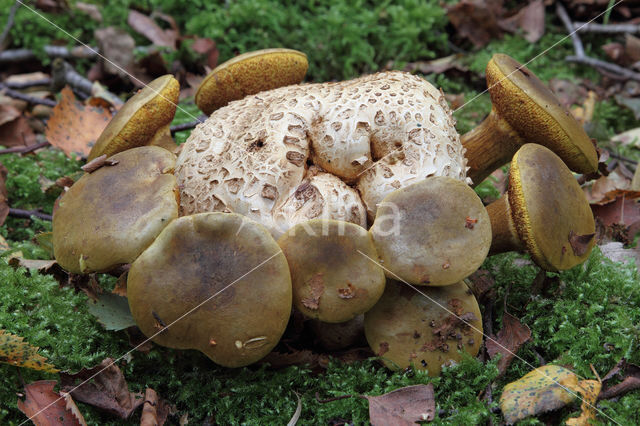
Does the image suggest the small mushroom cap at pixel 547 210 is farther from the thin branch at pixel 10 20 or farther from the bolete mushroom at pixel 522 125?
the thin branch at pixel 10 20

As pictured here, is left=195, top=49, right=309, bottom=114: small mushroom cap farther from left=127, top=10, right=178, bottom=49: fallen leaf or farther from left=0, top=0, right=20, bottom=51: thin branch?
left=0, top=0, right=20, bottom=51: thin branch

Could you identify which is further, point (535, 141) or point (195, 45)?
point (195, 45)

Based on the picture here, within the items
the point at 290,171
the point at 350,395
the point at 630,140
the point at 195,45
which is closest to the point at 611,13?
the point at 630,140

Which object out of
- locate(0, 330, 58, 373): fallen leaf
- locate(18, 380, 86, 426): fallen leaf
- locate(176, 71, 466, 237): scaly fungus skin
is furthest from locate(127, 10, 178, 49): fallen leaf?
locate(18, 380, 86, 426): fallen leaf

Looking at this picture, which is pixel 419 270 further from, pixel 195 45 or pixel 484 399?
pixel 195 45

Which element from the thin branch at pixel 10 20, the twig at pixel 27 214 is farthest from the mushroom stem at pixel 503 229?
the thin branch at pixel 10 20

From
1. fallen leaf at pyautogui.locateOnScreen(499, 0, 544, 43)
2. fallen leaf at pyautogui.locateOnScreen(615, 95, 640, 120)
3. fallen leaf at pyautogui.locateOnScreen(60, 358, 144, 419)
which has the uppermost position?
fallen leaf at pyautogui.locateOnScreen(499, 0, 544, 43)
